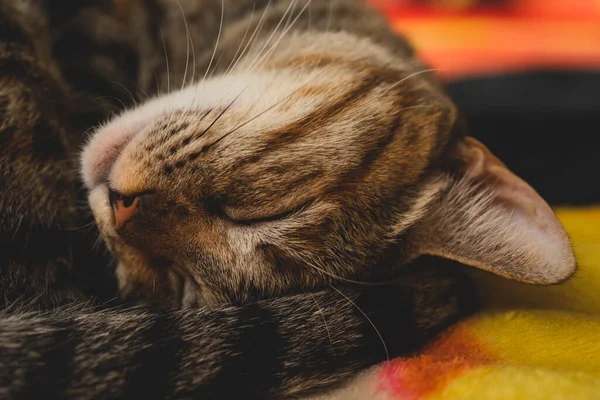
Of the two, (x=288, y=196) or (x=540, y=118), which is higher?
(x=288, y=196)

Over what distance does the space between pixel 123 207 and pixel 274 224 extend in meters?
0.28

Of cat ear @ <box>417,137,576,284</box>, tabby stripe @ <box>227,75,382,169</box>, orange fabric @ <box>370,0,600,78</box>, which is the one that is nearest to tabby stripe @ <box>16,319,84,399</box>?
tabby stripe @ <box>227,75,382,169</box>

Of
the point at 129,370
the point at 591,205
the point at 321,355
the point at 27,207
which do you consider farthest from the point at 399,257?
the point at 591,205

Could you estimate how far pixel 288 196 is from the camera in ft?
3.33

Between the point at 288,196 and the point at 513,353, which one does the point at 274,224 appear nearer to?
the point at 288,196

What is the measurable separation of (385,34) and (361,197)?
737mm

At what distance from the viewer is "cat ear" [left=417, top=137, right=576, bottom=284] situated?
0.95 meters

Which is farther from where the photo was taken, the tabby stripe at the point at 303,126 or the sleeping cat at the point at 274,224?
the tabby stripe at the point at 303,126

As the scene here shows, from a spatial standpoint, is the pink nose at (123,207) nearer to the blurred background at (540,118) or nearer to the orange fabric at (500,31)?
the blurred background at (540,118)

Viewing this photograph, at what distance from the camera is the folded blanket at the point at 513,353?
0.78m

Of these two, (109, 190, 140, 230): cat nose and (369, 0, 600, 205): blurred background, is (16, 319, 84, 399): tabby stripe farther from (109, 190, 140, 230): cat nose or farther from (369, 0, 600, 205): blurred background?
(369, 0, 600, 205): blurred background

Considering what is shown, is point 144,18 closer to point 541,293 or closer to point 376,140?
point 376,140

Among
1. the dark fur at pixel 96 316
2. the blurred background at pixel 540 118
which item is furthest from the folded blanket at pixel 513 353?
the blurred background at pixel 540 118

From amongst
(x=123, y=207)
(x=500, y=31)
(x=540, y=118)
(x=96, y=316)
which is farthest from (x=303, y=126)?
(x=500, y=31)
